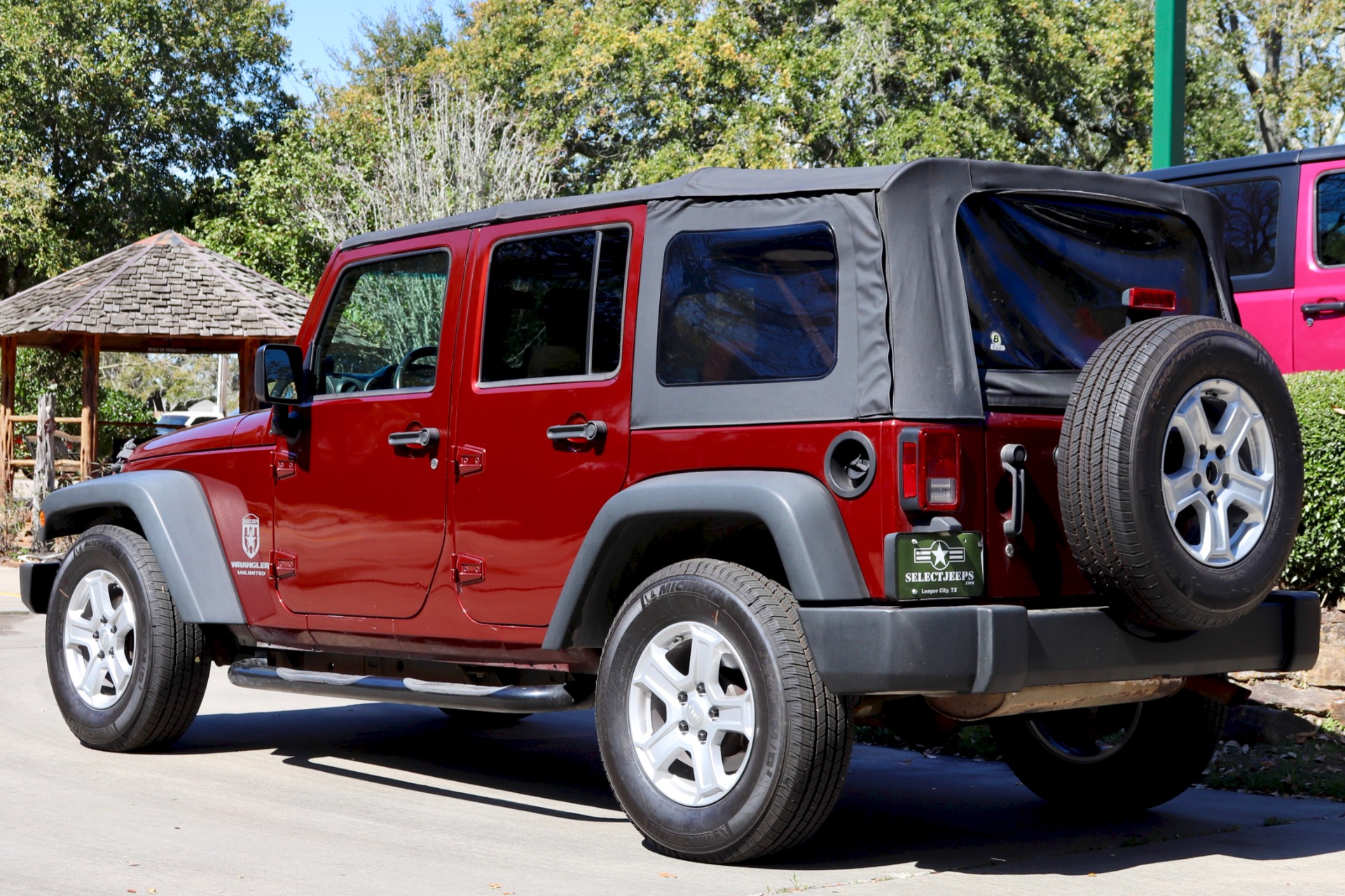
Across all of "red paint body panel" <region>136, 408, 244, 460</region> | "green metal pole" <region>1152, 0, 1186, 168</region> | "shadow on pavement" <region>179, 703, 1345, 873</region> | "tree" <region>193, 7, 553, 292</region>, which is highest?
"tree" <region>193, 7, 553, 292</region>

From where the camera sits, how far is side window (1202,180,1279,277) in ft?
32.6

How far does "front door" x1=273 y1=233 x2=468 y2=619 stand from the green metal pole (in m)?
5.05

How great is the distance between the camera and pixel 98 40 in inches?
1248

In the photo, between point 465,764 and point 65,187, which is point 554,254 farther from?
point 65,187

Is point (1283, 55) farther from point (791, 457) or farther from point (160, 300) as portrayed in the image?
point (791, 457)

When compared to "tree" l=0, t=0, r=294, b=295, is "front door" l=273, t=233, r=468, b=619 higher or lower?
lower

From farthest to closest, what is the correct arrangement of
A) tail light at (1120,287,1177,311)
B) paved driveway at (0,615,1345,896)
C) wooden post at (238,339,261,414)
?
wooden post at (238,339,261,414) → tail light at (1120,287,1177,311) → paved driveway at (0,615,1345,896)

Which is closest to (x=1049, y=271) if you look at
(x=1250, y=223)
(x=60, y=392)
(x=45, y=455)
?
(x=1250, y=223)

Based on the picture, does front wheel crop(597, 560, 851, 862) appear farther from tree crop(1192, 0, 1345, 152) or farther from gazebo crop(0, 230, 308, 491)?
tree crop(1192, 0, 1345, 152)

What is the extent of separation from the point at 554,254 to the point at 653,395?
31.6 inches

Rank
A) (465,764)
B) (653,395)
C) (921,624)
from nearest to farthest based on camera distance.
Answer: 1. (921,624)
2. (653,395)
3. (465,764)

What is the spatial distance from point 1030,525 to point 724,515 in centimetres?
89

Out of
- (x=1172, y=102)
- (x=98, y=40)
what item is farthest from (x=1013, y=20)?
(x=1172, y=102)

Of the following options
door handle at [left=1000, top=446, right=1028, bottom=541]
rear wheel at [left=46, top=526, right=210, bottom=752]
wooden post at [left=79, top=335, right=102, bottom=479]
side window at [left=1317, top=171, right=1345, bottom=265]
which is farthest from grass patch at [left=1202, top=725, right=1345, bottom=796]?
wooden post at [left=79, top=335, right=102, bottom=479]
